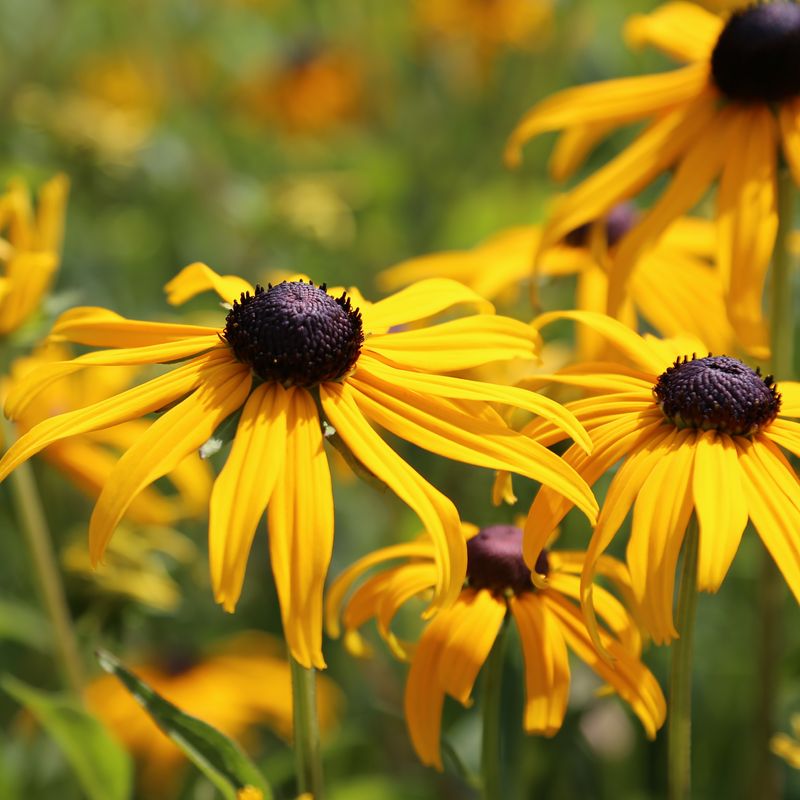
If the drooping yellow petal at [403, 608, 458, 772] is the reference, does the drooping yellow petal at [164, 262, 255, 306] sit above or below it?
above

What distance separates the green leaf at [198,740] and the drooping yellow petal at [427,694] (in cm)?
11

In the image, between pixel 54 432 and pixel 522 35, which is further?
pixel 522 35

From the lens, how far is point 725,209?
1071 mm

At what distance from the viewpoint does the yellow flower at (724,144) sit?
3.50 ft

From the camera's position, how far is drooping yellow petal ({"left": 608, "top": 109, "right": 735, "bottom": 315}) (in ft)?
3.50

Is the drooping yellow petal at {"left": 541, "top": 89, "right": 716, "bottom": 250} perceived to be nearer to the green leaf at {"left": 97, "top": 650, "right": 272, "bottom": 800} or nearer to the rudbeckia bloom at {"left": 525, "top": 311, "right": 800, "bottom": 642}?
the rudbeckia bloom at {"left": 525, "top": 311, "right": 800, "bottom": 642}

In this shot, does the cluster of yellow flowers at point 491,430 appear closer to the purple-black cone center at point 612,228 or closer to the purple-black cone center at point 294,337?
the purple-black cone center at point 294,337

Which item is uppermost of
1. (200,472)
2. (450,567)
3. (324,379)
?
(200,472)

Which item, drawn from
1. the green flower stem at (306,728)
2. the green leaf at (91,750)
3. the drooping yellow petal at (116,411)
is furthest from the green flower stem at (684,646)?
the green leaf at (91,750)

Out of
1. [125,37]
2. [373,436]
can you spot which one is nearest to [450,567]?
[373,436]

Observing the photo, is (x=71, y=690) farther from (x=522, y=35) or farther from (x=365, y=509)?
(x=522, y=35)

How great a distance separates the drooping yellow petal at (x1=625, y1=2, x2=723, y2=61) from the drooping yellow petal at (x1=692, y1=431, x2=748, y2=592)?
60 cm

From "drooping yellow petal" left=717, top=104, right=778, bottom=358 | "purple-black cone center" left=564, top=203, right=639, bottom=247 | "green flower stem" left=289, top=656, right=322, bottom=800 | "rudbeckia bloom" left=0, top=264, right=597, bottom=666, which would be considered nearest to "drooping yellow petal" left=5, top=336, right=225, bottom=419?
"rudbeckia bloom" left=0, top=264, right=597, bottom=666

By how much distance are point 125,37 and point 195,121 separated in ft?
2.61
